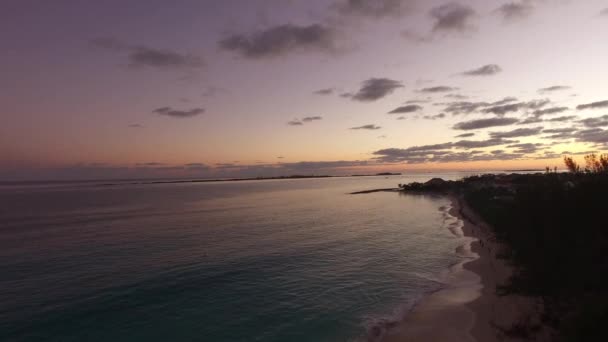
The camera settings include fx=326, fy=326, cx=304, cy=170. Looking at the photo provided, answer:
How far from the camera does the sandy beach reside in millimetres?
14675

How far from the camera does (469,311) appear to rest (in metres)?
17.2

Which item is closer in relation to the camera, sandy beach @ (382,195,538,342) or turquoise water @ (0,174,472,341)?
sandy beach @ (382,195,538,342)

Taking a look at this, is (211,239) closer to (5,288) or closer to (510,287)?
(5,288)

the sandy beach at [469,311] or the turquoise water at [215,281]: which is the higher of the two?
the sandy beach at [469,311]

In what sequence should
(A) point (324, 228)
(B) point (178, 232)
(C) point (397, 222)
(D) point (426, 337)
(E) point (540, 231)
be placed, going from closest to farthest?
(D) point (426, 337) → (E) point (540, 231) → (B) point (178, 232) → (A) point (324, 228) → (C) point (397, 222)

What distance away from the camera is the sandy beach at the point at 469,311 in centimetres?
1468

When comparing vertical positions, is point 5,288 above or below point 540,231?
below

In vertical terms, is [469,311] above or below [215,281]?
above

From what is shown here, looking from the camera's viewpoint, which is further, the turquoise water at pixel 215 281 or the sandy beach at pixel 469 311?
the turquoise water at pixel 215 281

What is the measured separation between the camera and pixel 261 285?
22.6 metres

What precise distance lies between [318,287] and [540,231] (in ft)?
50.4

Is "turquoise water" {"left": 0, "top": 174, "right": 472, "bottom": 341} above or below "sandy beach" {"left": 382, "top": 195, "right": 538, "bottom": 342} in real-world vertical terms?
below

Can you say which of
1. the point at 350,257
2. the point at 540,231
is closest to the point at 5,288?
the point at 350,257

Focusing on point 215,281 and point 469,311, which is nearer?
point 469,311
